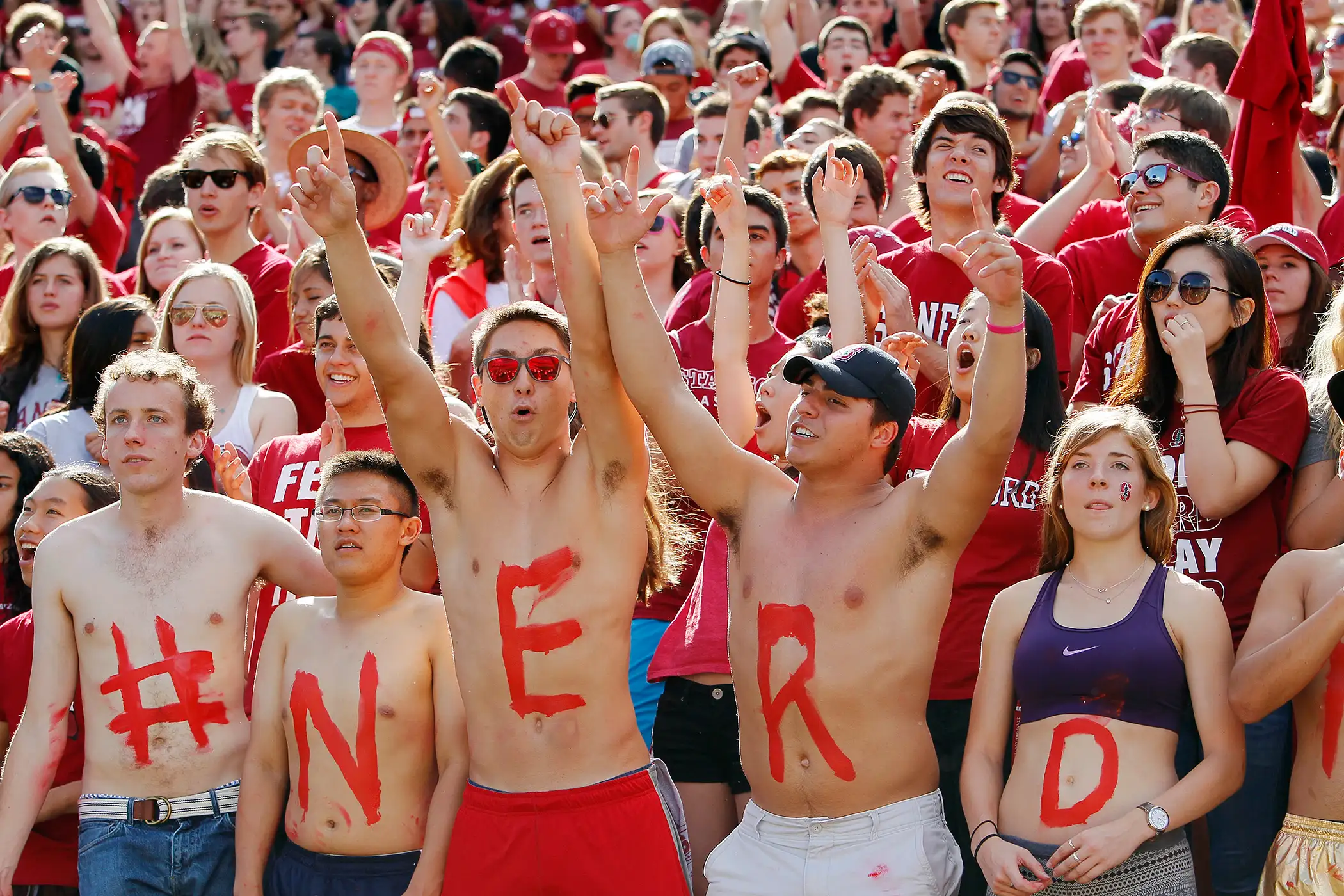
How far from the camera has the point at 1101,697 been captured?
3756 mm

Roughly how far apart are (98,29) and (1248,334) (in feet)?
27.8

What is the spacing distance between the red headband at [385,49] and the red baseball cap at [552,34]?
0.93 meters

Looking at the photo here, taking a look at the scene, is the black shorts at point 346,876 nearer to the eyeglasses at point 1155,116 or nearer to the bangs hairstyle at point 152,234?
the bangs hairstyle at point 152,234

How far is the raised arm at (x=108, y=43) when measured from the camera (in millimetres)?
10508

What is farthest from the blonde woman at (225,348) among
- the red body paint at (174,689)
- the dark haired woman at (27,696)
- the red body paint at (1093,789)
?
the red body paint at (1093,789)

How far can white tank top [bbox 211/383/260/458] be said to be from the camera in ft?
18.1

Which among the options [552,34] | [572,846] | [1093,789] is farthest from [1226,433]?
[552,34]

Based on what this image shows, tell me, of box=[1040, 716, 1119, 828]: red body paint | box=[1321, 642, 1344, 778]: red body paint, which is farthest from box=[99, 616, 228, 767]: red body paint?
box=[1321, 642, 1344, 778]: red body paint

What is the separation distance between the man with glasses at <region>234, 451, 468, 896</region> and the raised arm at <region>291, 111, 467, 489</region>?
46 centimetres

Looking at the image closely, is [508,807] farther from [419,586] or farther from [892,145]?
[892,145]

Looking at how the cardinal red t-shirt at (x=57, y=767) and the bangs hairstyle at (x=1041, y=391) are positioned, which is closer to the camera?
the bangs hairstyle at (x=1041, y=391)

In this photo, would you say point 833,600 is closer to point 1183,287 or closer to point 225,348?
point 1183,287

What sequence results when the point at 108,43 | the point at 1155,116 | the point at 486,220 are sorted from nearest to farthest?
the point at 1155,116, the point at 486,220, the point at 108,43

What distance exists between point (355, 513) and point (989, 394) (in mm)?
1827
